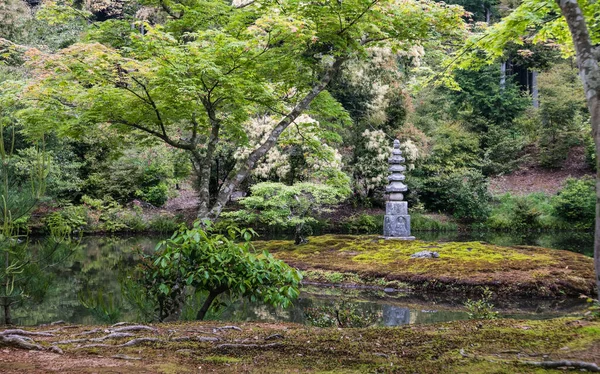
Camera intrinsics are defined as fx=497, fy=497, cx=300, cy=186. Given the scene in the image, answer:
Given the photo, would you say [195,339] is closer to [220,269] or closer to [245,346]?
[245,346]

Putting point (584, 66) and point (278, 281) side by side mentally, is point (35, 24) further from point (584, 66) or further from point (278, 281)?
point (584, 66)

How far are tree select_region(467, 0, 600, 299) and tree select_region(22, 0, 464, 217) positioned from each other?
122cm

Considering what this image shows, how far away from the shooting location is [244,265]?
4328 mm

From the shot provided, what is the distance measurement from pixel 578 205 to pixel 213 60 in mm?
17999

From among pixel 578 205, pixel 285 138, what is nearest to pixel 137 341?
pixel 285 138

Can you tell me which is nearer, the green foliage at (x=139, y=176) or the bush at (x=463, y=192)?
the green foliage at (x=139, y=176)

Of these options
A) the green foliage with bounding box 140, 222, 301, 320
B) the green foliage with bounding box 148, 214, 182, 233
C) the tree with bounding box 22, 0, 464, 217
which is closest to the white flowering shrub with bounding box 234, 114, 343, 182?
the green foliage with bounding box 148, 214, 182, 233

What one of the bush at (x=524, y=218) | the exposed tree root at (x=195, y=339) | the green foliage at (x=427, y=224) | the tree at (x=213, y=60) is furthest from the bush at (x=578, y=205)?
the exposed tree root at (x=195, y=339)

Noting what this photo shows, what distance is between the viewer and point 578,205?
61.8ft

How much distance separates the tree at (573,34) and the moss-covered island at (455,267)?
4773mm

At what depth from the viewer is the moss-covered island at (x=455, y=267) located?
880 cm

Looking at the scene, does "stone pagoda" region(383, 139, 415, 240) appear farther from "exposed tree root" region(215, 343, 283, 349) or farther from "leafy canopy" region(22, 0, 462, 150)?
"exposed tree root" region(215, 343, 283, 349)

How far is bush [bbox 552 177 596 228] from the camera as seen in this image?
18.8 m

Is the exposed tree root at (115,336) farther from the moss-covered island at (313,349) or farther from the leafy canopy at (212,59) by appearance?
the leafy canopy at (212,59)
